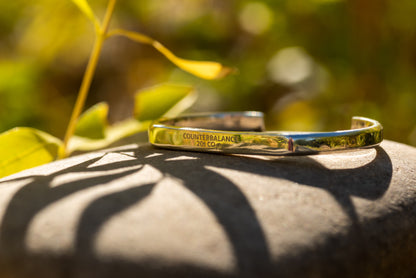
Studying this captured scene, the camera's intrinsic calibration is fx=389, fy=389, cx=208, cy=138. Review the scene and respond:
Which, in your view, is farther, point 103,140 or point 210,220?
point 103,140

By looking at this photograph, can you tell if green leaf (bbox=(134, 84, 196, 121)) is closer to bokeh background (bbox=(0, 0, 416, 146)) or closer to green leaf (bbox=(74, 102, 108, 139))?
green leaf (bbox=(74, 102, 108, 139))

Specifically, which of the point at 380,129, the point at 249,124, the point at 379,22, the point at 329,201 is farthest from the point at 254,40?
the point at 329,201

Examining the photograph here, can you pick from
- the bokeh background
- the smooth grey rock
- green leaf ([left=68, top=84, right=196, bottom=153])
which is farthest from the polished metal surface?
the bokeh background

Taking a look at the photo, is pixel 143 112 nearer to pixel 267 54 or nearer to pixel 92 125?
pixel 92 125

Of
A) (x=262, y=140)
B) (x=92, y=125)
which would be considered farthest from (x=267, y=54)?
(x=262, y=140)

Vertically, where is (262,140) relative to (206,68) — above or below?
below

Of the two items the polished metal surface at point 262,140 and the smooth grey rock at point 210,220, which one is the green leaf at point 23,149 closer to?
the smooth grey rock at point 210,220
